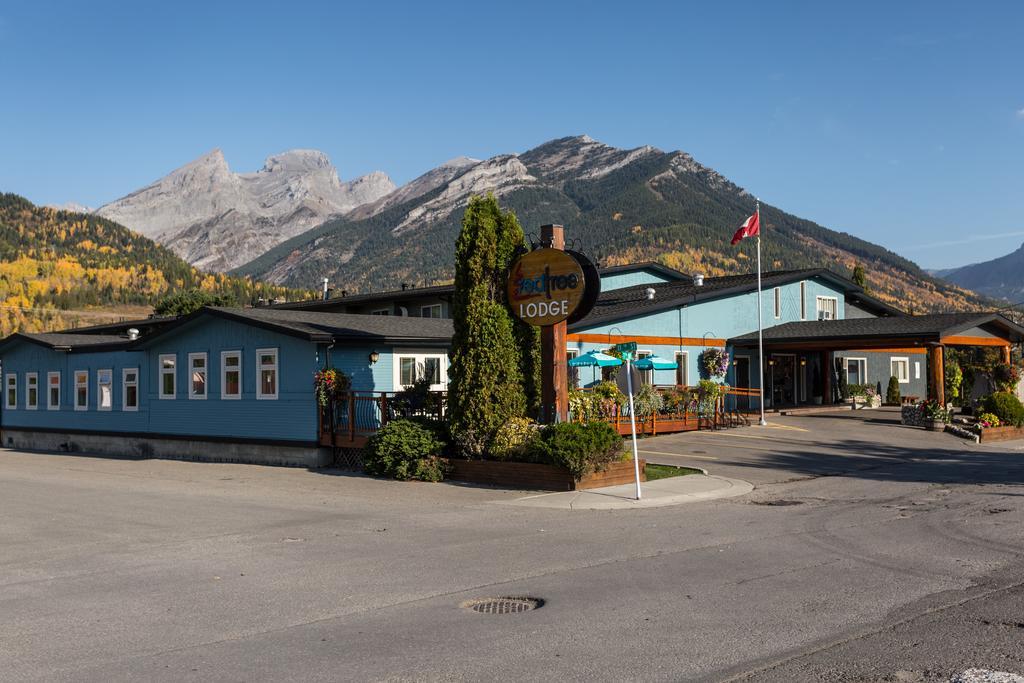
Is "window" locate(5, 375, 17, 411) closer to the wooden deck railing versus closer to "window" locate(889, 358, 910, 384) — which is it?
the wooden deck railing

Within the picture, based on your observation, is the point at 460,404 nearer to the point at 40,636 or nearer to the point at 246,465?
the point at 246,465

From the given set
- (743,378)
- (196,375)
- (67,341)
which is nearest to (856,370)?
(743,378)

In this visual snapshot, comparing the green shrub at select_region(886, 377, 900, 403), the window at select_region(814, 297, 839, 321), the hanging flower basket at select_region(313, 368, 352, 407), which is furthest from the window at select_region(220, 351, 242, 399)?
the green shrub at select_region(886, 377, 900, 403)

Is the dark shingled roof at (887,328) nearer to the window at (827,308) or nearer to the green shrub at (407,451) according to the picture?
the window at (827,308)

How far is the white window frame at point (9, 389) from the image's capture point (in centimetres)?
3731

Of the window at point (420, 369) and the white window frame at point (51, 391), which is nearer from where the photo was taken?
→ the window at point (420, 369)

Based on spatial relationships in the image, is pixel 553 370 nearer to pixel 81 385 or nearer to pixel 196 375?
pixel 196 375

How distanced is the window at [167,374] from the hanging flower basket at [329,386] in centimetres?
747

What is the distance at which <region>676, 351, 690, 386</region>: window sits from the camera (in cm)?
3416

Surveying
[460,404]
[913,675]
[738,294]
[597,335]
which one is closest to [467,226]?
[460,404]

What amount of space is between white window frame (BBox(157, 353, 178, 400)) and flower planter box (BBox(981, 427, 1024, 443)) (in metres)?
23.8

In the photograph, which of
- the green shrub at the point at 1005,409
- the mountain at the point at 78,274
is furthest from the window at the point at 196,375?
the mountain at the point at 78,274

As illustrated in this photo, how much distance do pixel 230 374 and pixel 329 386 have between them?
4.68 metres

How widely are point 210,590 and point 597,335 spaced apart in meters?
22.7
